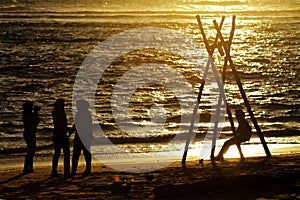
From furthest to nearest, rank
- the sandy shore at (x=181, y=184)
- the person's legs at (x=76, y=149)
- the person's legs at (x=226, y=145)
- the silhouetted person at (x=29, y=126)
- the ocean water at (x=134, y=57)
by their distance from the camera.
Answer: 1. the ocean water at (x=134, y=57)
2. the silhouetted person at (x=29, y=126)
3. the person's legs at (x=226, y=145)
4. the person's legs at (x=76, y=149)
5. the sandy shore at (x=181, y=184)

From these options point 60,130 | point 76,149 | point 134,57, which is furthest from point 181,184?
point 134,57

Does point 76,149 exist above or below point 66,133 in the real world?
below

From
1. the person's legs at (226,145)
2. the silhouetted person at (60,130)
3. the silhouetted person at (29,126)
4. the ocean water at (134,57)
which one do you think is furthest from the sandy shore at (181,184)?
the ocean water at (134,57)

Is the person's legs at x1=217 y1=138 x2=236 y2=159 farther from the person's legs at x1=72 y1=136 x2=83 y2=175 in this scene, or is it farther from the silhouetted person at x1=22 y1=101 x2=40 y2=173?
the silhouetted person at x1=22 y1=101 x2=40 y2=173

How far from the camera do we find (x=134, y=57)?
47.0 meters

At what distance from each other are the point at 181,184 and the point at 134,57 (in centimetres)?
3273

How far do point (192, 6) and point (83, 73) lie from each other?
39.1 m

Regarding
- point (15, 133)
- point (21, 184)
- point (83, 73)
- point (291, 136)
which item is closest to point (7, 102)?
point (15, 133)

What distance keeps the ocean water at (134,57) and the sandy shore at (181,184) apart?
7.79 m

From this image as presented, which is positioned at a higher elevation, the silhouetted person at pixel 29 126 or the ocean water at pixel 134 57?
the ocean water at pixel 134 57

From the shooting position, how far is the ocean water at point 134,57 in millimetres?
29484

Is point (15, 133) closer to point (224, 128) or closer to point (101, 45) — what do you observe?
point (224, 128)

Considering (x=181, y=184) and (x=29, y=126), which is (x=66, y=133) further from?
(x=181, y=184)

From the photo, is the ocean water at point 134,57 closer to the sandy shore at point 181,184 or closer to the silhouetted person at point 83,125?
the silhouetted person at point 83,125
